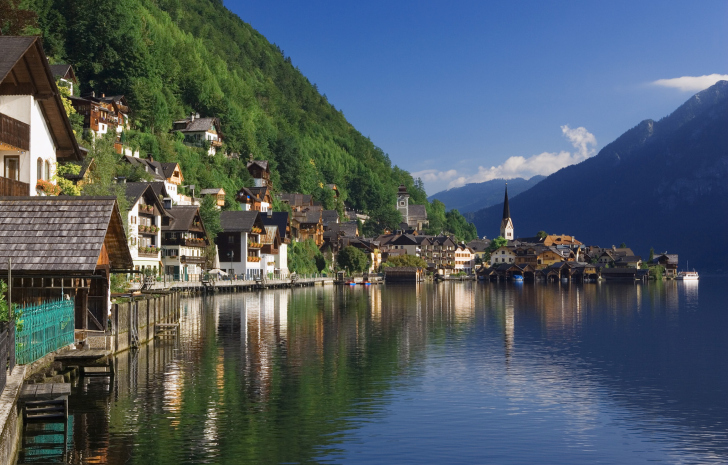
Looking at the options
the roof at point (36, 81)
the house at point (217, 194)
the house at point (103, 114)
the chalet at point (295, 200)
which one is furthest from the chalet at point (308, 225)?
the roof at point (36, 81)

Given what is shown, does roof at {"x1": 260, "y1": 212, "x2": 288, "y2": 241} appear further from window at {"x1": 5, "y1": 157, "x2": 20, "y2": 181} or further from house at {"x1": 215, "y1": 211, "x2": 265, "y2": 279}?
window at {"x1": 5, "y1": 157, "x2": 20, "y2": 181}

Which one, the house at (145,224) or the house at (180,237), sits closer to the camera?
the house at (145,224)

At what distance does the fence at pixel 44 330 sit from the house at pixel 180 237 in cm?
7439

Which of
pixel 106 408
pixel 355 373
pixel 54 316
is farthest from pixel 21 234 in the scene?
pixel 355 373

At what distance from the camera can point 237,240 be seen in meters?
131

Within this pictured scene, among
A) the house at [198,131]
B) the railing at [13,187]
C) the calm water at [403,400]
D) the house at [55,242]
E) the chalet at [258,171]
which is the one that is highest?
the house at [198,131]

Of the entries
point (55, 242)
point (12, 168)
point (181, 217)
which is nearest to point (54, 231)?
point (55, 242)

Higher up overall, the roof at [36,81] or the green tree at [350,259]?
the roof at [36,81]

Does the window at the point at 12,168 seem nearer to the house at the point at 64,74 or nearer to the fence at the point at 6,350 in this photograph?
the fence at the point at 6,350

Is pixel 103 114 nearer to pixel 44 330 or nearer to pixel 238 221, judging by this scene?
pixel 238 221

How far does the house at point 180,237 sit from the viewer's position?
10631 centimetres

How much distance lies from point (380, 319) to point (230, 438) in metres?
48.5

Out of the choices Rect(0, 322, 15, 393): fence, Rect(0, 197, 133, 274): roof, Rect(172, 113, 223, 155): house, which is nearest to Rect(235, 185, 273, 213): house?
Rect(172, 113, 223, 155): house

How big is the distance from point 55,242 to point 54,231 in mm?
527
